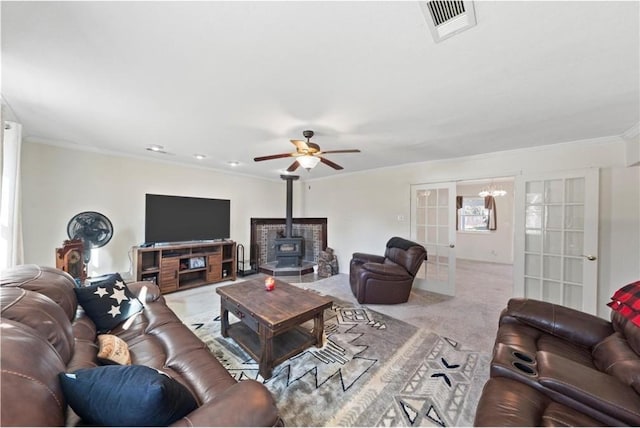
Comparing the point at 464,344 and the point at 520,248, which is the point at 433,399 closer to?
the point at 464,344

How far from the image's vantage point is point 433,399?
1653 millimetres

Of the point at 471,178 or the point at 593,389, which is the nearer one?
the point at 593,389

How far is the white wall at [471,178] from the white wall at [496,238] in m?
3.00

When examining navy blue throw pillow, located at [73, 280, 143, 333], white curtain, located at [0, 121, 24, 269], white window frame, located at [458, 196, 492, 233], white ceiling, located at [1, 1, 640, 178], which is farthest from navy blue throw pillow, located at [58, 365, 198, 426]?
white window frame, located at [458, 196, 492, 233]

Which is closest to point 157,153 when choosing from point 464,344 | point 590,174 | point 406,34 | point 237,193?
point 237,193

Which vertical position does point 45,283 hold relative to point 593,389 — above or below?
above

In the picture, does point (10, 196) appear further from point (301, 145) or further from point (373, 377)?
point (373, 377)

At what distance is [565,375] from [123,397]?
75.0 inches

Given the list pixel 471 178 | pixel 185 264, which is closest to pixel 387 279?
pixel 471 178

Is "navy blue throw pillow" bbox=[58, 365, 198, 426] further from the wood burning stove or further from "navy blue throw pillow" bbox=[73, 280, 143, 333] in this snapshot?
the wood burning stove

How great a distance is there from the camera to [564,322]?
1.70m

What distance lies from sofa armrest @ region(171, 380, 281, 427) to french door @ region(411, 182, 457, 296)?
12.4 ft

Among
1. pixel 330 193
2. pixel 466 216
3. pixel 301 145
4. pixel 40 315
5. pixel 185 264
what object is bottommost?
pixel 185 264

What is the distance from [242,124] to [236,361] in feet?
7.55
